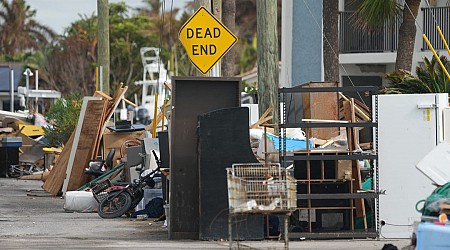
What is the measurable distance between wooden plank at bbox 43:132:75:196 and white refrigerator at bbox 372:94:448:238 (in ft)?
36.1

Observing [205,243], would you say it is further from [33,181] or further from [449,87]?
[33,181]

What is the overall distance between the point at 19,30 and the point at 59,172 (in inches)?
2906

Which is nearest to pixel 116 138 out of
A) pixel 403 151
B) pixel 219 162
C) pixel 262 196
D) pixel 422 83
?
pixel 422 83

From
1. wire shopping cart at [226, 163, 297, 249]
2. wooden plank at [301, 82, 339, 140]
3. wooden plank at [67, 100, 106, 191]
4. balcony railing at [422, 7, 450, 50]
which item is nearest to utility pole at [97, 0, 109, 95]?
wooden plank at [67, 100, 106, 191]

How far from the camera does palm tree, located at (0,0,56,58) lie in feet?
314

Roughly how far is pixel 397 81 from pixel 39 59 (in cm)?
6920

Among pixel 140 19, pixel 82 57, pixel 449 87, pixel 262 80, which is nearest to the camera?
pixel 449 87

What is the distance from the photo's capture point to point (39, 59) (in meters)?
86.9

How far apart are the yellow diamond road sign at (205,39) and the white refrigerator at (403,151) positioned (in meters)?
4.03

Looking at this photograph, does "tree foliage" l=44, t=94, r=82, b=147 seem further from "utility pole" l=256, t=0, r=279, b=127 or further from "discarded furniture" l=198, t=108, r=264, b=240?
"discarded furniture" l=198, t=108, r=264, b=240

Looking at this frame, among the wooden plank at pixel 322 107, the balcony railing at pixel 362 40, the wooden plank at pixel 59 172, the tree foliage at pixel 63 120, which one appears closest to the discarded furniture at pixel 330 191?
the wooden plank at pixel 322 107

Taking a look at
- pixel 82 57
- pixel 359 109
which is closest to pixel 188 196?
pixel 359 109

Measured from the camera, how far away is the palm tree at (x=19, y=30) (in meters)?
95.6

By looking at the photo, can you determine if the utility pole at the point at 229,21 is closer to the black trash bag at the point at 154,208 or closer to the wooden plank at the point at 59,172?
the wooden plank at the point at 59,172
